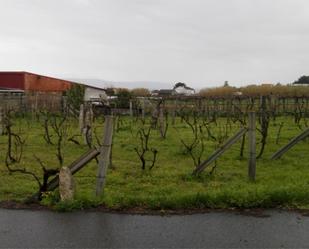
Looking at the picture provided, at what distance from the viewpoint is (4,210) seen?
5391mm

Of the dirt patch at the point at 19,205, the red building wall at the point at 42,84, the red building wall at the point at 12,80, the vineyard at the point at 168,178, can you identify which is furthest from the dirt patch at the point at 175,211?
the red building wall at the point at 12,80

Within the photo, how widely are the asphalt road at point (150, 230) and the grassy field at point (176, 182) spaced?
402 mm

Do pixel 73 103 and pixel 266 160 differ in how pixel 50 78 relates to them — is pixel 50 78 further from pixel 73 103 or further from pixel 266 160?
pixel 266 160

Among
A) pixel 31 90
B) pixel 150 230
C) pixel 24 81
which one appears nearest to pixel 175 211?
pixel 150 230

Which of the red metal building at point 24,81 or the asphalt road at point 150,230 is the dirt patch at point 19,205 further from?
the red metal building at point 24,81

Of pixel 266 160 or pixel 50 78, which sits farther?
pixel 50 78

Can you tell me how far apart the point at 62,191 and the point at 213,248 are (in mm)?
2281

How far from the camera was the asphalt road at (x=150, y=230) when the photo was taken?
4.22 m

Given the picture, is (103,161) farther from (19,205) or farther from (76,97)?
(76,97)

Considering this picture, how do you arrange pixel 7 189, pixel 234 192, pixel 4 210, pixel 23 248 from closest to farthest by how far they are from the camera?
pixel 23 248 → pixel 4 210 → pixel 234 192 → pixel 7 189

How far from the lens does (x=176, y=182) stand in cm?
741

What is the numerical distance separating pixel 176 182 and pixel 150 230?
285 cm

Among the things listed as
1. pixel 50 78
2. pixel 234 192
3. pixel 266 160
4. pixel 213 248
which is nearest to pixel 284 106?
pixel 266 160

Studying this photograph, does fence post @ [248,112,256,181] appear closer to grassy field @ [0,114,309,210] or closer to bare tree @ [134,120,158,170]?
grassy field @ [0,114,309,210]
